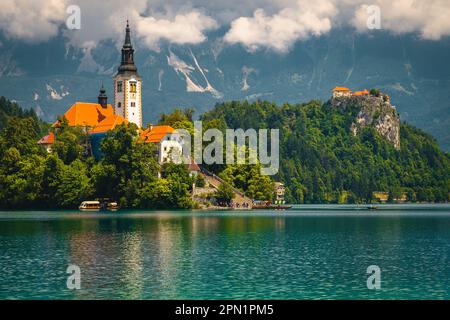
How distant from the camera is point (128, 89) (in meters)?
184

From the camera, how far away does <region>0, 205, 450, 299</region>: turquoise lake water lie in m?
44.7

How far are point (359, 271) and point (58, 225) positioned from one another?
165 feet

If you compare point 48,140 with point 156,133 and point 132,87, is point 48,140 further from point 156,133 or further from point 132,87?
point 156,133

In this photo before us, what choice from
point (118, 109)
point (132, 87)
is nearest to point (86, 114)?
→ point (118, 109)

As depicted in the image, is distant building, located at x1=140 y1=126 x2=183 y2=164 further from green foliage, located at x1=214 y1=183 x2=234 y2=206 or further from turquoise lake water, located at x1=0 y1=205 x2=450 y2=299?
turquoise lake water, located at x1=0 y1=205 x2=450 y2=299

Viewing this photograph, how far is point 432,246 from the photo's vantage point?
232 feet

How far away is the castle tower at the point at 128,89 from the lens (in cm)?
18312

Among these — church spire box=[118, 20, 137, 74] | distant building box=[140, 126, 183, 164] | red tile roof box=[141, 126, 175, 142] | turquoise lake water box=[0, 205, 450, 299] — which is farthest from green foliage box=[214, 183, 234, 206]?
turquoise lake water box=[0, 205, 450, 299]

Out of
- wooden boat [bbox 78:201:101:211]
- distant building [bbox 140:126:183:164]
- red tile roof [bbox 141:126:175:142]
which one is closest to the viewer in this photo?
wooden boat [bbox 78:201:101:211]

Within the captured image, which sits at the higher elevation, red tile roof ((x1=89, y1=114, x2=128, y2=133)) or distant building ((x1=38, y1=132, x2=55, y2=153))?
red tile roof ((x1=89, y1=114, x2=128, y2=133))

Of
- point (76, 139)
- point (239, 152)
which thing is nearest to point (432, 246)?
point (239, 152)

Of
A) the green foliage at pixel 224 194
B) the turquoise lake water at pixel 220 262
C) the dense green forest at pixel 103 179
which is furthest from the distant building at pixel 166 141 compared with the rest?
the turquoise lake water at pixel 220 262

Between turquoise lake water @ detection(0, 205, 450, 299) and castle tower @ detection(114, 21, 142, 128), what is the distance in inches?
3696
